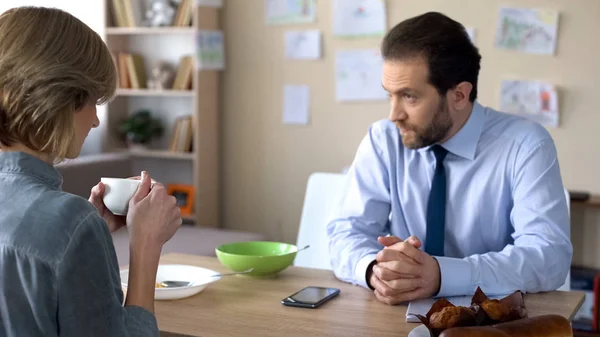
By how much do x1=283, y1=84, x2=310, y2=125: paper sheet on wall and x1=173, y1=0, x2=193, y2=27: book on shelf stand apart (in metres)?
0.69

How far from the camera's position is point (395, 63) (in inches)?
83.1

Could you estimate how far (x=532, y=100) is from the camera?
12.6 feet

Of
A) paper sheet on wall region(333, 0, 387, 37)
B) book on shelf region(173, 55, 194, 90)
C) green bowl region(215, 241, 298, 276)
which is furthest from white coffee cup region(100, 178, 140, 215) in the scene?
book on shelf region(173, 55, 194, 90)

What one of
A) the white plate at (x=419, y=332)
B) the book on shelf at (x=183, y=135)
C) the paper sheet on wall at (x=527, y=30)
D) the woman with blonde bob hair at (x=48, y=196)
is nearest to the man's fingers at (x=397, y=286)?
the white plate at (x=419, y=332)

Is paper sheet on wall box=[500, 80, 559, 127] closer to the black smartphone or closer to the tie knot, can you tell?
the tie knot

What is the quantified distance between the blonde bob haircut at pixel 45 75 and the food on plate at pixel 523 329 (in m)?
0.64

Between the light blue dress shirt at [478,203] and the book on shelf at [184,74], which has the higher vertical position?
the book on shelf at [184,74]

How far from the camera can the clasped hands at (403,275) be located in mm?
1648

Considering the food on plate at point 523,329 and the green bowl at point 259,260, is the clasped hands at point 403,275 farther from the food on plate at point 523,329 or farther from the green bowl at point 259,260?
the food on plate at point 523,329

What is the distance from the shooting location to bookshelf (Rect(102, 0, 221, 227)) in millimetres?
4531

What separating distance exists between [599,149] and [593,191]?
20cm

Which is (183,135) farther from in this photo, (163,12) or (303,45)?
(303,45)

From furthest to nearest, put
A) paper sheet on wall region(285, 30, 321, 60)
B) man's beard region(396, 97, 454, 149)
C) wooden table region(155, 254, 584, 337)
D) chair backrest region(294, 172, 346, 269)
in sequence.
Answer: paper sheet on wall region(285, 30, 321, 60), chair backrest region(294, 172, 346, 269), man's beard region(396, 97, 454, 149), wooden table region(155, 254, 584, 337)

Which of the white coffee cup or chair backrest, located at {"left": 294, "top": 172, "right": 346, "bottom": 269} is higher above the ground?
the white coffee cup
